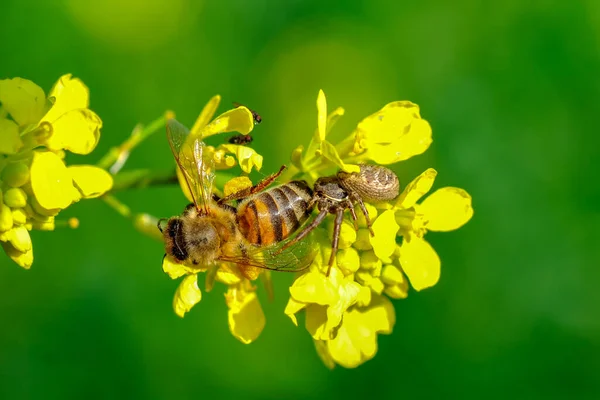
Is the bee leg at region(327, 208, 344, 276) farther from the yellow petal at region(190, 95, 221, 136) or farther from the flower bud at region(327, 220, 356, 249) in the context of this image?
the yellow petal at region(190, 95, 221, 136)

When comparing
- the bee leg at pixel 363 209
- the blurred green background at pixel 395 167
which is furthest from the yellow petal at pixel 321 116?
the blurred green background at pixel 395 167

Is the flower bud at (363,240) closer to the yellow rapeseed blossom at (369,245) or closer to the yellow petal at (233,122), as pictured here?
the yellow rapeseed blossom at (369,245)

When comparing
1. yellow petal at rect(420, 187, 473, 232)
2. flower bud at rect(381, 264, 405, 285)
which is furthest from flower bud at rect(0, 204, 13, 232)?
yellow petal at rect(420, 187, 473, 232)

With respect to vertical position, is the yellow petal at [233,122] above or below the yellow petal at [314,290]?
above

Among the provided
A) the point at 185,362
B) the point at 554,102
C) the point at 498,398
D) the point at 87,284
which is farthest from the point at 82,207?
the point at 554,102

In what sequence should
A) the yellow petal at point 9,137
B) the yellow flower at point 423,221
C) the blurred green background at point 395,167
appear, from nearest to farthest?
1. the yellow petal at point 9,137
2. the yellow flower at point 423,221
3. the blurred green background at point 395,167
